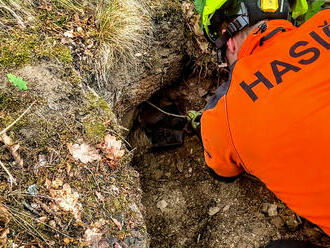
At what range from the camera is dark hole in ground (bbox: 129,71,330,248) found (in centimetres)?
261

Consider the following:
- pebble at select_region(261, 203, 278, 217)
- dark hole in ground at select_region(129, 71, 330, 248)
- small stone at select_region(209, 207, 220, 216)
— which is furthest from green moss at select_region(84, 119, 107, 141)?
pebble at select_region(261, 203, 278, 217)

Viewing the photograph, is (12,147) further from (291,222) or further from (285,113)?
(291,222)

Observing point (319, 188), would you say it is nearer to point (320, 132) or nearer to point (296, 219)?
point (320, 132)

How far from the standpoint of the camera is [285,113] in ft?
5.17

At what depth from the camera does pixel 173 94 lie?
11.0ft

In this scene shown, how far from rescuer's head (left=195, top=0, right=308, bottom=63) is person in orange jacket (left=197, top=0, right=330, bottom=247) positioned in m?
0.01

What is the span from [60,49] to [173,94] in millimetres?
1427

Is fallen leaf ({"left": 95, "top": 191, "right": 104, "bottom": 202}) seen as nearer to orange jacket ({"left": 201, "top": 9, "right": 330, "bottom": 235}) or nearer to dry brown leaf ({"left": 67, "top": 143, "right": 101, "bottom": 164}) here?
dry brown leaf ({"left": 67, "top": 143, "right": 101, "bottom": 164})

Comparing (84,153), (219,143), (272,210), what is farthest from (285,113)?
(272,210)

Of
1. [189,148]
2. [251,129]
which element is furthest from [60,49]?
[189,148]

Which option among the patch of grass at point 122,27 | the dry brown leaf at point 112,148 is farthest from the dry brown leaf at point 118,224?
the patch of grass at point 122,27

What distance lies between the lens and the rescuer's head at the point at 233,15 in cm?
208

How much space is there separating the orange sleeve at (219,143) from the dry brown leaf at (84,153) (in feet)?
2.36

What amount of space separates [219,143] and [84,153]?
2.75 feet
